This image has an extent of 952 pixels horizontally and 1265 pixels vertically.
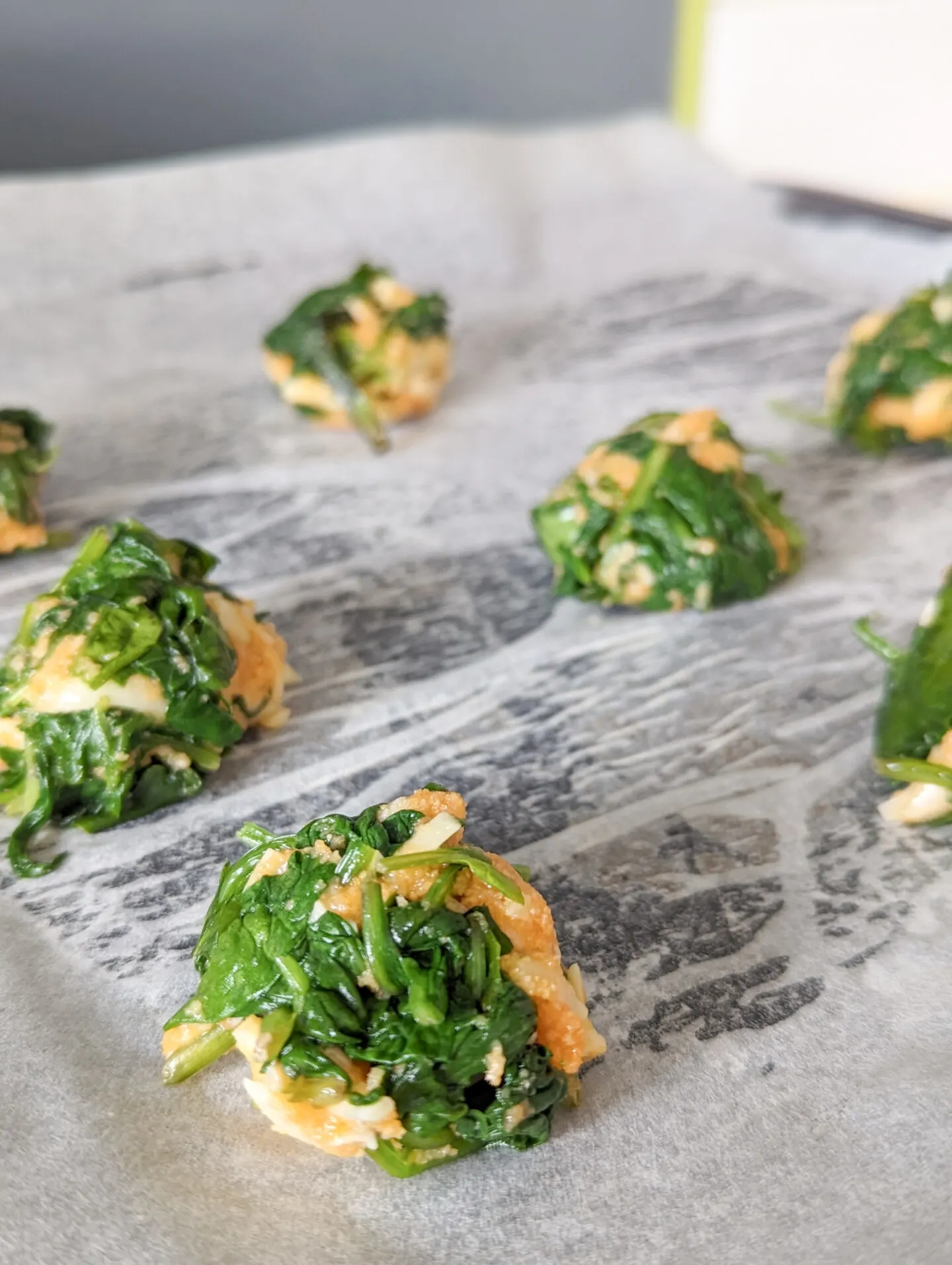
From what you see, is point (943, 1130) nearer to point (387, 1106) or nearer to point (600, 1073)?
point (600, 1073)

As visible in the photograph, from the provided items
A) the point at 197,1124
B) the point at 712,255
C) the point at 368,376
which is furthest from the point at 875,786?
the point at 712,255

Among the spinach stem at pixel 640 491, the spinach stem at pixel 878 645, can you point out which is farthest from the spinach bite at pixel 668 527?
the spinach stem at pixel 878 645

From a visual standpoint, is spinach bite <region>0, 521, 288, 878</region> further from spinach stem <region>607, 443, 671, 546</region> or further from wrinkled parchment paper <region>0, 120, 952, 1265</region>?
spinach stem <region>607, 443, 671, 546</region>

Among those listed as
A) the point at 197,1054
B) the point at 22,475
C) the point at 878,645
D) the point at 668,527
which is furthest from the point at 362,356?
the point at 197,1054

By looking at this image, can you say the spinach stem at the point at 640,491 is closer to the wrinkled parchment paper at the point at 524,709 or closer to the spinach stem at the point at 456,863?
the wrinkled parchment paper at the point at 524,709

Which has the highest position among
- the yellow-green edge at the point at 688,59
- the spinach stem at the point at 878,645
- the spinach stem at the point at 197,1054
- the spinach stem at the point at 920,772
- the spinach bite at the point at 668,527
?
the yellow-green edge at the point at 688,59
